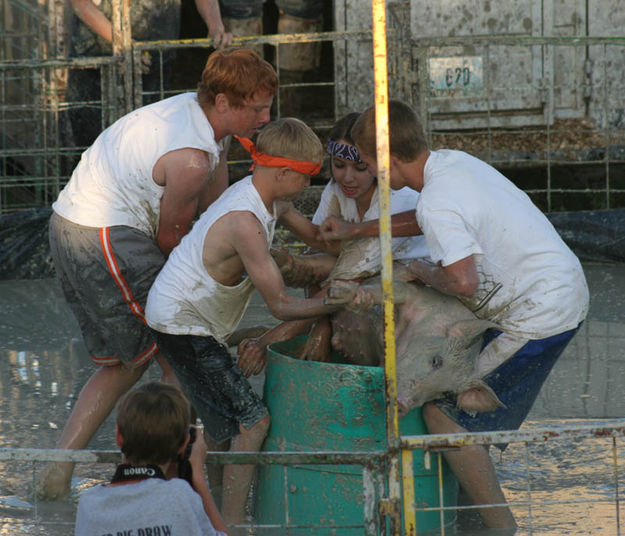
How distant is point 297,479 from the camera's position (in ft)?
13.0

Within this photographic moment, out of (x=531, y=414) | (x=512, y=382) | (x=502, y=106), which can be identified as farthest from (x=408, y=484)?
(x=502, y=106)

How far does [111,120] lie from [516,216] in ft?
17.5

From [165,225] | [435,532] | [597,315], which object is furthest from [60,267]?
[597,315]

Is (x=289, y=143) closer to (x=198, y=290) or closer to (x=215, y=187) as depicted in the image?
(x=198, y=290)

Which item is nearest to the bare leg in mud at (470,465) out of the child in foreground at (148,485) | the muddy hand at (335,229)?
the muddy hand at (335,229)

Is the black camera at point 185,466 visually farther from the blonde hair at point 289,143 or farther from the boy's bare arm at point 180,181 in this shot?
the boy's bare arm at point 180,181

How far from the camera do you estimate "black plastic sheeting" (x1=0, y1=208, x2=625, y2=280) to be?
8.84 m

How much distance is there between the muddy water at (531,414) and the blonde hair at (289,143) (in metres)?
1.38

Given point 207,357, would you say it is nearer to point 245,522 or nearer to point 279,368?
point 279,368

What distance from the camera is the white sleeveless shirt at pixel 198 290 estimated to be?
3986 mm

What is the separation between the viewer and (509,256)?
385 centimetres

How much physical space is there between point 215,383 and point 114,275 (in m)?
0.68

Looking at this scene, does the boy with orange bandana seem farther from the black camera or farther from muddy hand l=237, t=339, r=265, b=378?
the black camera

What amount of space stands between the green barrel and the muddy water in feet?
1.40
